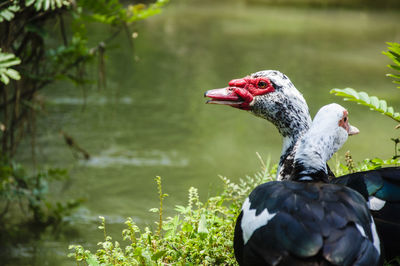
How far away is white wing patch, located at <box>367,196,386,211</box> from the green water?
0.94 m

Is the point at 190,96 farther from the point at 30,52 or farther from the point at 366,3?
the point at 366,3

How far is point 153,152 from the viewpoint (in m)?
5.41

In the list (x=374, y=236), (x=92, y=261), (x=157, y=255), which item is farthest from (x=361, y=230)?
(x=92, y=261)

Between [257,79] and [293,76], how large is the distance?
5.74 metres

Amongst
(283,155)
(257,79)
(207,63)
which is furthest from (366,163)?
(207,63)

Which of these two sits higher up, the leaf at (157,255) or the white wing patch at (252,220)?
the white wing patch at (252,220)

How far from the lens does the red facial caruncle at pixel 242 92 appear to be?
243 cm

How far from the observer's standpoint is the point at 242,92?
2.45 metres

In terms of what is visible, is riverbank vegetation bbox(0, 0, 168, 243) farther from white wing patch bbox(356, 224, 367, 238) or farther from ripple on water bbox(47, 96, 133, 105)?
ripple on water bbox(47, 96, 133, 105)

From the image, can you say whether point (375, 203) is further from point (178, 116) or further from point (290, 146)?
point (178, 116)

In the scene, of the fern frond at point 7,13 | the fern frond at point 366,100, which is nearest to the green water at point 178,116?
the fern frond at point 366,100

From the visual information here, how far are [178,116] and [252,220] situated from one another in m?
4.60

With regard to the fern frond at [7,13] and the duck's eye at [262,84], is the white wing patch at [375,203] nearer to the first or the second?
the duck's eye at [262,84]

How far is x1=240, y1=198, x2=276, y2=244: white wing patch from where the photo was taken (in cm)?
179
